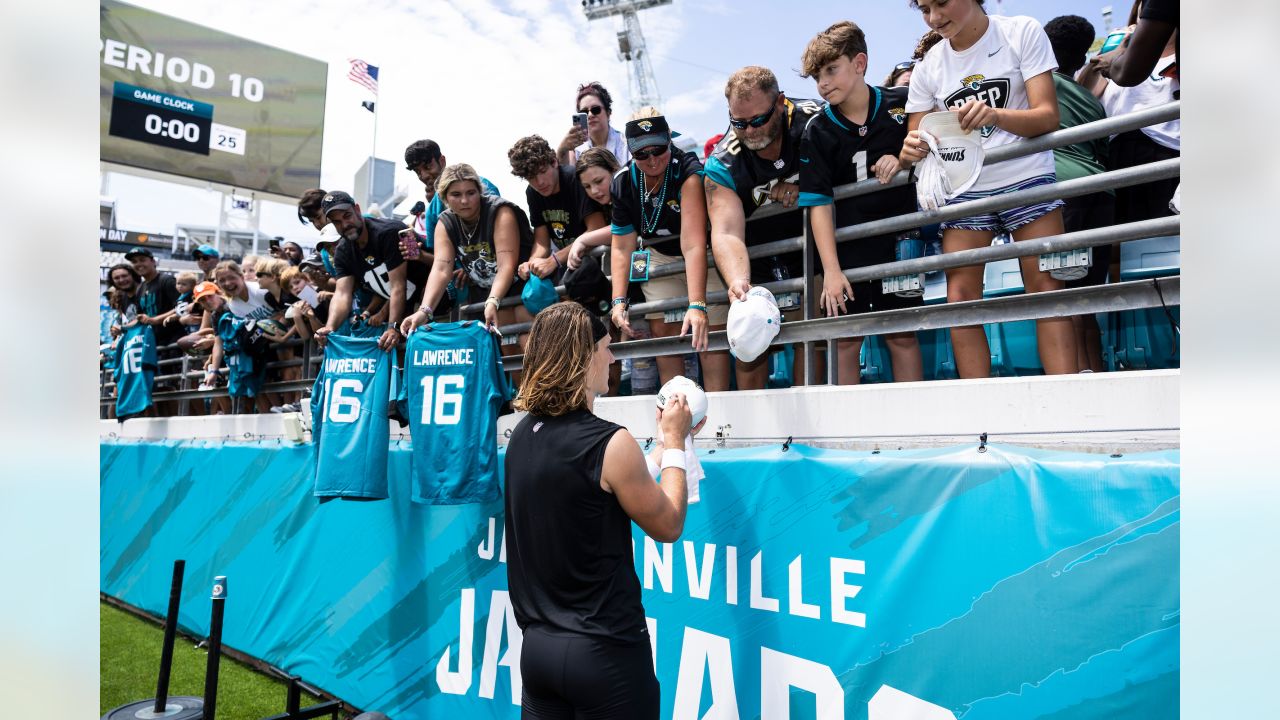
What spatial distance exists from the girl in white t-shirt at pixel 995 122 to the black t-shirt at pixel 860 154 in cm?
26

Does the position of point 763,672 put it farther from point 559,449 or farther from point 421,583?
point 421,583

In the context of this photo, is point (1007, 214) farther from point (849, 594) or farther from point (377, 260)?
point (377, 260)

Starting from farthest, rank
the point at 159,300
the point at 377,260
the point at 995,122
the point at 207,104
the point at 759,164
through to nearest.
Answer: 1. the point at 207,104
2. the point at 159,300
3. the point at 377,260
4. the point at 759,164
5. the point at 995,122

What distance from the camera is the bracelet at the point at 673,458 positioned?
2.50 meters

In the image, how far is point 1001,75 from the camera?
300 cm

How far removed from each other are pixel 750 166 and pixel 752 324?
2.97 feet

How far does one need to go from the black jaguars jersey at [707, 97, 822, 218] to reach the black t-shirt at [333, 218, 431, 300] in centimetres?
270

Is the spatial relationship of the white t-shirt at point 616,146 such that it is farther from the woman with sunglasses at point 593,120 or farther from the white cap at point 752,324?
the white cap at point 752,324

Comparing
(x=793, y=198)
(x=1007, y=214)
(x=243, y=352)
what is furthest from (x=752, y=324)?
(x=243, y=352)

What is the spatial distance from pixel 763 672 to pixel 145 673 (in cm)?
521

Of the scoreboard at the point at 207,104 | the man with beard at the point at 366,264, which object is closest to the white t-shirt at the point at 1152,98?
the man with beard at the point at 366,264

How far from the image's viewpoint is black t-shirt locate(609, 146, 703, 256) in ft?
12.7
